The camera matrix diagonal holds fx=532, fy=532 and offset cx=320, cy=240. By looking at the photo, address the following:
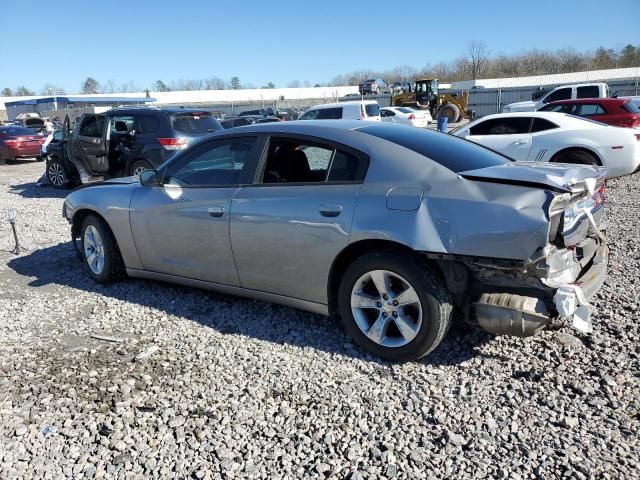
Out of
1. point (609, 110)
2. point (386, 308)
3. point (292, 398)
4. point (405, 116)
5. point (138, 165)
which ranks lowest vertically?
point (292, 398)

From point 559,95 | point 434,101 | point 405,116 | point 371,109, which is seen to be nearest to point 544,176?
point 371,109

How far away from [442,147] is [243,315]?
6.89 feet

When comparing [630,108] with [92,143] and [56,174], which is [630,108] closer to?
[92,143]

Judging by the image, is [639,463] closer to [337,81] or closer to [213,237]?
[213,237]

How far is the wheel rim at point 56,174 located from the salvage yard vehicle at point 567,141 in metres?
8.97

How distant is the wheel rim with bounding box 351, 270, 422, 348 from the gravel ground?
210 mm

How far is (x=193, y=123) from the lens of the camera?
34.8 feet

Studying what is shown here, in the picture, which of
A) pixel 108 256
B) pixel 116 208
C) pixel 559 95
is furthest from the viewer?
pixel 559 95

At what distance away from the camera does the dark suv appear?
10.2m

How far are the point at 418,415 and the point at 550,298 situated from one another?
1068mm

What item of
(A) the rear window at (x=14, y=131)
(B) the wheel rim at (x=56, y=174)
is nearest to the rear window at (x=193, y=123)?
(B) the wheel rim at (x=56, y=174)

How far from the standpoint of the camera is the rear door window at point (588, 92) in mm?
21391

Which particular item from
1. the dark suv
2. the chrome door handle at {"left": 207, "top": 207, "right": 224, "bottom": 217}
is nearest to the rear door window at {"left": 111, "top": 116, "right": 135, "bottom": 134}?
the dark suv

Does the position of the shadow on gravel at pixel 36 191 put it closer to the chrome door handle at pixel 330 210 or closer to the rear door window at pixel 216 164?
the rear door window at pixel 216 164
